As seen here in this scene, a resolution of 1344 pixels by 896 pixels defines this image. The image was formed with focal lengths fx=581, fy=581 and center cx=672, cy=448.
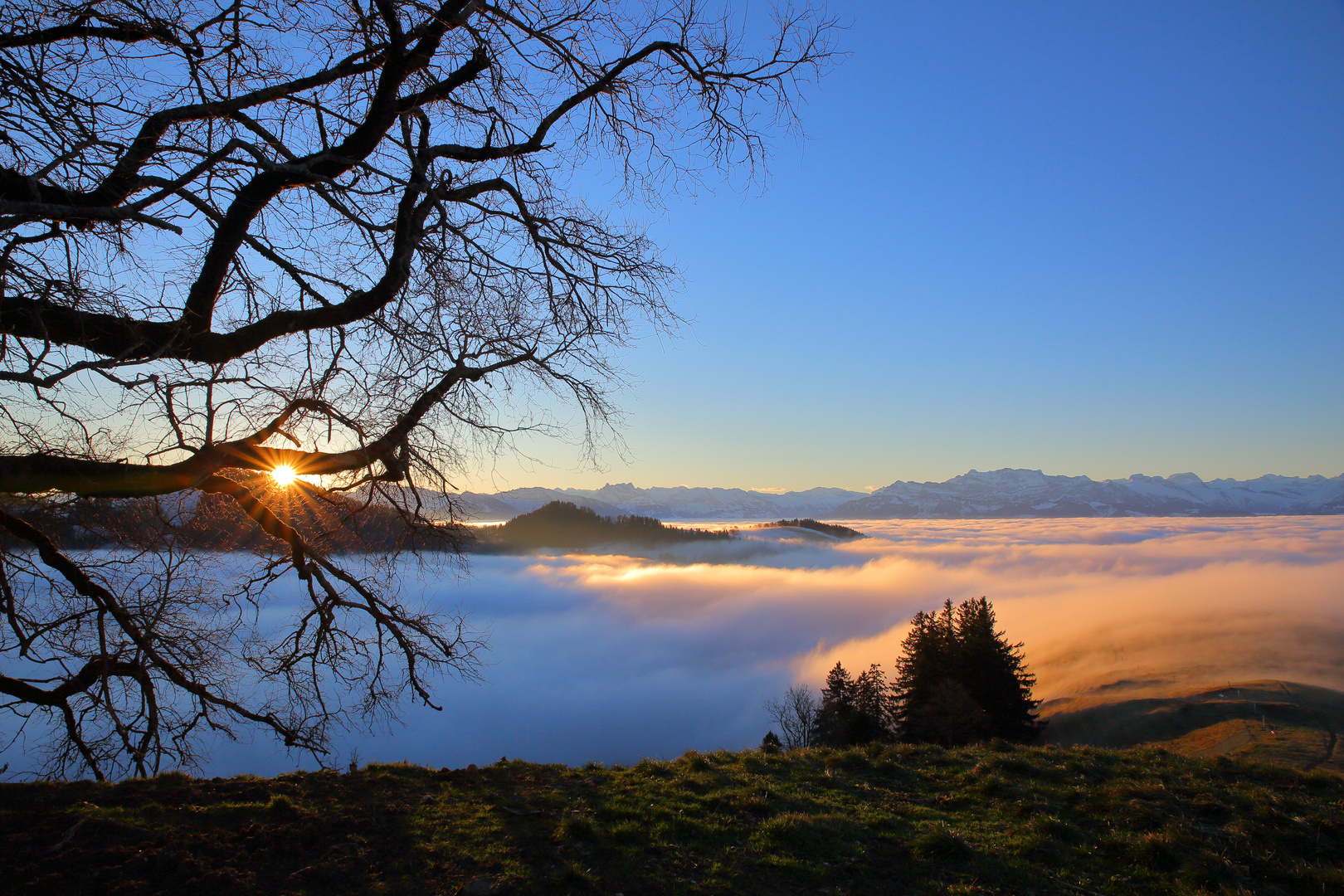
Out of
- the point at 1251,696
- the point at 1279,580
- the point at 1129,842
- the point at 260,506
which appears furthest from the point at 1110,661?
the point at 1279,580

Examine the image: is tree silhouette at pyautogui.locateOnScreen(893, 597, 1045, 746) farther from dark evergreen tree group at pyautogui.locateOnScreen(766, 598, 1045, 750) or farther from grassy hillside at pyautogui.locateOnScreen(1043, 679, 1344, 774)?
grassy hillside at pyautogui.locateOnScreen(1043, 679, 1344, 774)

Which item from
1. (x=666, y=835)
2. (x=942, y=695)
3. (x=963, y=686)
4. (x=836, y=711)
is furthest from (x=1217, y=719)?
(x=666, y=835)

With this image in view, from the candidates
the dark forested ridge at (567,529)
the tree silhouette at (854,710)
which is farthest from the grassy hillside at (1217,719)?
the dark forested ridge at (567,529)

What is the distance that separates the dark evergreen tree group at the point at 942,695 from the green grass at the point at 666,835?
24183 millimetres

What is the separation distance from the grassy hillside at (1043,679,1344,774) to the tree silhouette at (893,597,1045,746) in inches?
280

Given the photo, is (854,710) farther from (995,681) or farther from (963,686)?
(995,681)

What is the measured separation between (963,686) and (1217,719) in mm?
27344

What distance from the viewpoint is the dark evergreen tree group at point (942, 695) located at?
29.6 meters

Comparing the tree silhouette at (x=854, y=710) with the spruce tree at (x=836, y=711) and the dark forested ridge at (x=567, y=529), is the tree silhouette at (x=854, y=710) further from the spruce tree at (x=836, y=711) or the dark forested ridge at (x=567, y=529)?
the dark forested ridge at (x=567, y=529)

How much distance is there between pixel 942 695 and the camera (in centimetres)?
3020

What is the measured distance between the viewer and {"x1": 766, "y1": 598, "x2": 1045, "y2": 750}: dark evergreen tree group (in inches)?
1167

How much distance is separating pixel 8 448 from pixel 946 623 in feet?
137

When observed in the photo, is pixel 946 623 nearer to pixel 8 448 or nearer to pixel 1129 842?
pixel 1129 842

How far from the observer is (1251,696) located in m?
46.8
